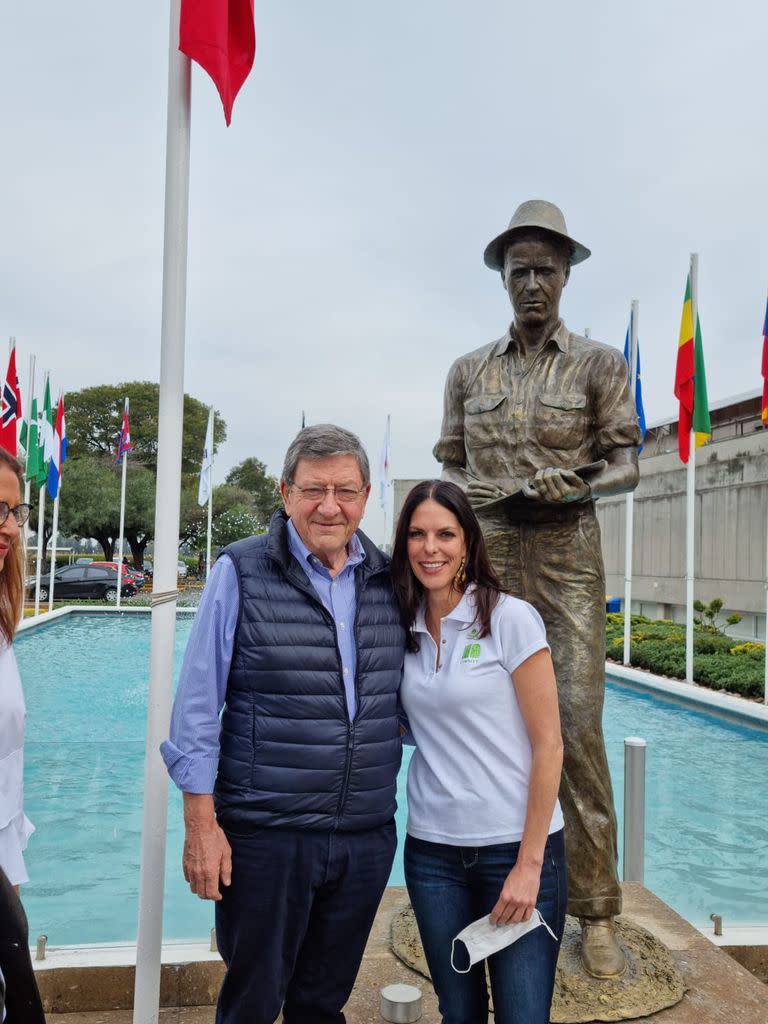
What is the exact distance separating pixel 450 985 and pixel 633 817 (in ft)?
7.31

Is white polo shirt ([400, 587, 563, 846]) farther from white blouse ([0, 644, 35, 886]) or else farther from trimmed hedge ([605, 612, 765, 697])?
trimmed hedge ([605, 612, 765, 697])

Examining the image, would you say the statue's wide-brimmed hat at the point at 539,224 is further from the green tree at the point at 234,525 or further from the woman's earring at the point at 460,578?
the green tree at the point at 234,525

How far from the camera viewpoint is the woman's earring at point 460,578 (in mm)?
2205

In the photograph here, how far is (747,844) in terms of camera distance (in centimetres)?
656

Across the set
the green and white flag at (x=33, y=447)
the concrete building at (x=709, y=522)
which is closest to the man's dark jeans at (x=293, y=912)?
the concrete building at (x=709, y=522)

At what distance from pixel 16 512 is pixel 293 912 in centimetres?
→ 118

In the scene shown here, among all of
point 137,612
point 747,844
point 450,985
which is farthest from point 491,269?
point 137,612

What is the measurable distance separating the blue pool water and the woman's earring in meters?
3.26

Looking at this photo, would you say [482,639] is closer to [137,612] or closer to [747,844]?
[747,844]

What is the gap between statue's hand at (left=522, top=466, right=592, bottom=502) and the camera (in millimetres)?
2893

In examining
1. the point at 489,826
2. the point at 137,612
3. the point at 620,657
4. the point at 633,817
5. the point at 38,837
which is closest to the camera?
the point at 489,826

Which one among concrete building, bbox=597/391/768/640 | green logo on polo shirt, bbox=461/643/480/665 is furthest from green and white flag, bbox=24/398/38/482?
green logo on polo shirt, bbox=461/643/480/665

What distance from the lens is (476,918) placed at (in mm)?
2070

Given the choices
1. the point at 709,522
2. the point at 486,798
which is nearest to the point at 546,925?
the point at 486,798
